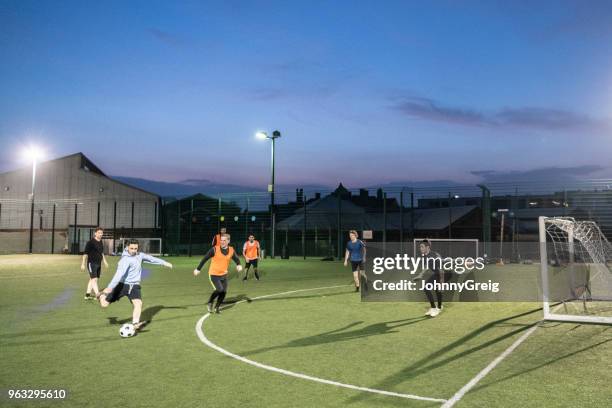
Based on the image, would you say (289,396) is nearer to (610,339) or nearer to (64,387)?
(64,387)

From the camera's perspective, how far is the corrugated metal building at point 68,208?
47.3 m

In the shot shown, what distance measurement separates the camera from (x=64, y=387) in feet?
20.7

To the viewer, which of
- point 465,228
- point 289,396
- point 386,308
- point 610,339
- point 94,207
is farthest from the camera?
point 94,207

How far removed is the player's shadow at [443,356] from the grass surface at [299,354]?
0.03 meters

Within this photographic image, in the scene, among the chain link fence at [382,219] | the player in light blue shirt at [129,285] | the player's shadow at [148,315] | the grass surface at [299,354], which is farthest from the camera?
the chain link fence at [382,219]

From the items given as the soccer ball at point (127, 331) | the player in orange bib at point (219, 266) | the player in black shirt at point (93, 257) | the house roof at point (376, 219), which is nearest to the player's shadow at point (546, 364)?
the soccer ball at point (127, 331)

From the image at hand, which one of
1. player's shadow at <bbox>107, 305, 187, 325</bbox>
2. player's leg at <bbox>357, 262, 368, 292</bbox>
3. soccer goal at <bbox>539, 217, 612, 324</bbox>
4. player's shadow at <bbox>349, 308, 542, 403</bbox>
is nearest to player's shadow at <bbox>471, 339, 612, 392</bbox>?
player's shadow at <bbox>349, 308, 542, 403</bbox>

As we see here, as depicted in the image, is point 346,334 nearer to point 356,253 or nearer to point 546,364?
point 546,364

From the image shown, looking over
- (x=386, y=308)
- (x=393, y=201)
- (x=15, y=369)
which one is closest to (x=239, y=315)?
(x=386, y=308)

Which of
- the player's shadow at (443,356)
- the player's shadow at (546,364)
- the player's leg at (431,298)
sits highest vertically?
the player's leg at (431,298)

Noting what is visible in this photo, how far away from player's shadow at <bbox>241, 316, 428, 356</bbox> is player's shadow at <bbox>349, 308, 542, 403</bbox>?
1.53 metres

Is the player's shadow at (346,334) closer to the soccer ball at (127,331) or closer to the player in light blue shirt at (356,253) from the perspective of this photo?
the soccer ball at (127,331)

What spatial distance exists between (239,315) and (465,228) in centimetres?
2788

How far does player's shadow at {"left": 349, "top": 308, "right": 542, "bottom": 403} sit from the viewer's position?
261 inches
